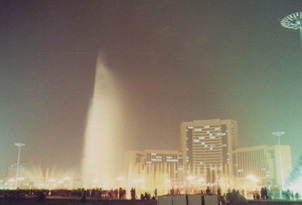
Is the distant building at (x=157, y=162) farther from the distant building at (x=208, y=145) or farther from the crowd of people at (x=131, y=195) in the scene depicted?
the crowd of people at (x=131, y=195)

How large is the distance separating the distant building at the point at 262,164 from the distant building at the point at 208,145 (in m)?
6.95

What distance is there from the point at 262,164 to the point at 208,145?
3892 cm

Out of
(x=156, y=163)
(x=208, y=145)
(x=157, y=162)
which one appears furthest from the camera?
(x=208, y=145)

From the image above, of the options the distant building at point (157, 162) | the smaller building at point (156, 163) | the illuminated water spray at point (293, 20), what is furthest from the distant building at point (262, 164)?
the illuminated water spray at point (293, 20)

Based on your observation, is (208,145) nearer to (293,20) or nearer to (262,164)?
(262,164)

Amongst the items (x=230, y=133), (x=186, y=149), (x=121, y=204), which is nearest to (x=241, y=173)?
(x=230, y=133)

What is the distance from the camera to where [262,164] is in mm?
158625

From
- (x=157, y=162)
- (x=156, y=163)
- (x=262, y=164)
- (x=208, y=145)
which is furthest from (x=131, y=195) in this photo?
(x=208, y=145)

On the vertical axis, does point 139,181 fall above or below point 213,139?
below

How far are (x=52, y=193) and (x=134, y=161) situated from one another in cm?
13258

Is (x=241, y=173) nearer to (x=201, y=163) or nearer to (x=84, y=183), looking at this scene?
(x=201, y=163)

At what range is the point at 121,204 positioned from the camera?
1109 inches

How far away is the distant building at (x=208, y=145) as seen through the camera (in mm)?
183875

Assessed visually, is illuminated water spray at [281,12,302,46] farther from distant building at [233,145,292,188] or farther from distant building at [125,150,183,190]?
distant building at [125,150,183,190]
